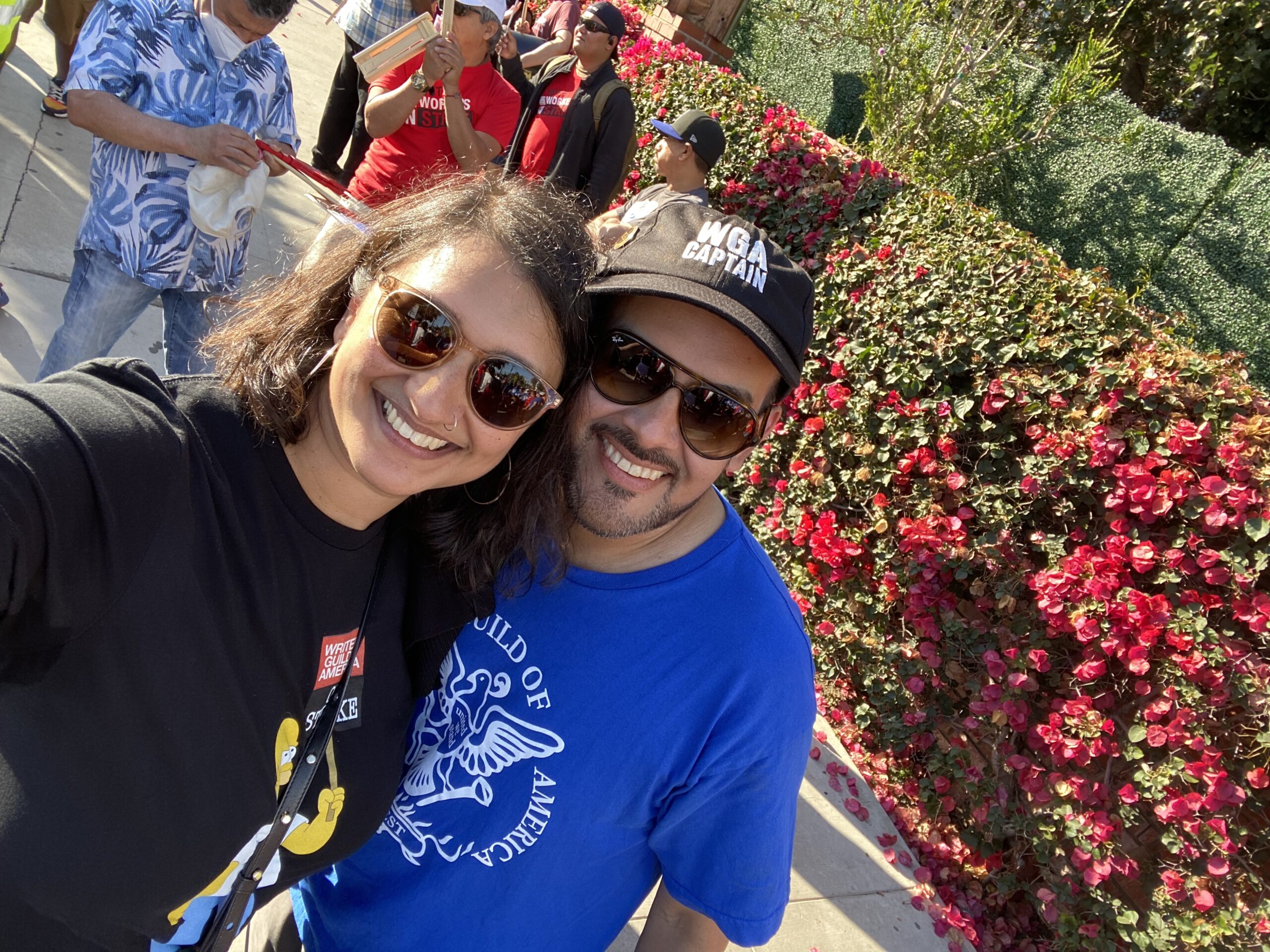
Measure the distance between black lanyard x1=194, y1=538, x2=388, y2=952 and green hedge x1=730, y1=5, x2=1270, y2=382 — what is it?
8.60 meters

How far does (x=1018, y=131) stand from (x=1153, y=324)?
20.2 ft

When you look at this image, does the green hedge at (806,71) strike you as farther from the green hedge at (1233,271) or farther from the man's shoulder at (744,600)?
the man's shoulder at (744,600)

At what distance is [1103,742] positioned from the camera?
2.93 meters

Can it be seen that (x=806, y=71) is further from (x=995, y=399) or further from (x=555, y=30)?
(x=995, y=399)

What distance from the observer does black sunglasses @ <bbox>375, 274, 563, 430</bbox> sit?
127cm

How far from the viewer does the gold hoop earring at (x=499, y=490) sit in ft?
5.02

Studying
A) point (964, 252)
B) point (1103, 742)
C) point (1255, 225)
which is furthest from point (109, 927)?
point (1255, 225)

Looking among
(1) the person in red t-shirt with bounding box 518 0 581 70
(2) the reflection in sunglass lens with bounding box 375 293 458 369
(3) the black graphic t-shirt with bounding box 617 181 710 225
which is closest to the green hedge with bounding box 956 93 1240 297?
(1) the person in red t-shirt with bounding box 518 0 581 70

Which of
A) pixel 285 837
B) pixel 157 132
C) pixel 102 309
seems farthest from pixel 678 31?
pixel 285 837

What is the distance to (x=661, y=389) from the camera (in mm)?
1523

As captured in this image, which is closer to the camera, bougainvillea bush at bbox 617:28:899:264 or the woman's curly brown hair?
the woman's curly brown hair

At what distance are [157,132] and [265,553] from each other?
2078mm

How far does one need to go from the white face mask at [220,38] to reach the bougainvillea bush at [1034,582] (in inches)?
114

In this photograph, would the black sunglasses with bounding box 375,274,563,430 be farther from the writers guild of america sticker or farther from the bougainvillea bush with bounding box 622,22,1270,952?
the bougainvillea bush with bounding box 622,22,1270,952
